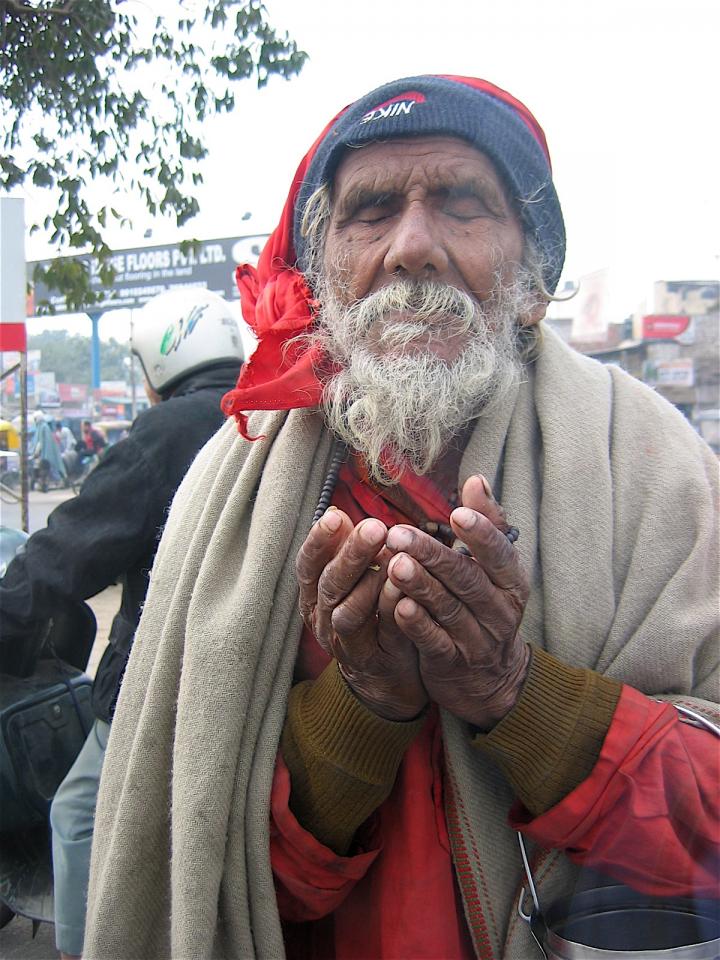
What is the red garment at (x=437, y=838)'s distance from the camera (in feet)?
3.63

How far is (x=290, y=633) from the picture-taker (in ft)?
4.52

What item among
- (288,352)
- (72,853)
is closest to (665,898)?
(288,352)

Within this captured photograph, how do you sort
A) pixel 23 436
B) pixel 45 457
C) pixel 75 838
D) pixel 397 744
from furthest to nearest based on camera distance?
pixel 45 457
pixel 23 436
pixel 75 838
pixel 397 744

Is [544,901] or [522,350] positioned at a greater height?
[522,350]

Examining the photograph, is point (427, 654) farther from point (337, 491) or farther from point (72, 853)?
point (72, 853)

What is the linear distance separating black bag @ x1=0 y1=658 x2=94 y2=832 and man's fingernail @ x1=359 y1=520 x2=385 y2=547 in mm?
2134

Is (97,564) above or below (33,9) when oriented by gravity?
below

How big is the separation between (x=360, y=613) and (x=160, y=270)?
14.7 ft

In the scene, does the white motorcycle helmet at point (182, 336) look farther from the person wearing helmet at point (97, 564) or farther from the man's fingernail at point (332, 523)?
the man's fingernail at point (332, 523)

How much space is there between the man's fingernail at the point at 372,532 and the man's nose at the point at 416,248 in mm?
635

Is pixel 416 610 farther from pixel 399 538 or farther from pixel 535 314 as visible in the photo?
pixel 535 314

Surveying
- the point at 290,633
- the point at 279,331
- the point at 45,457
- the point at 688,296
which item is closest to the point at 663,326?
the point at 688,296

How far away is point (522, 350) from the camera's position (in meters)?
1.61

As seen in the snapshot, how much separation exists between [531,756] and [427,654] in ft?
0.85
